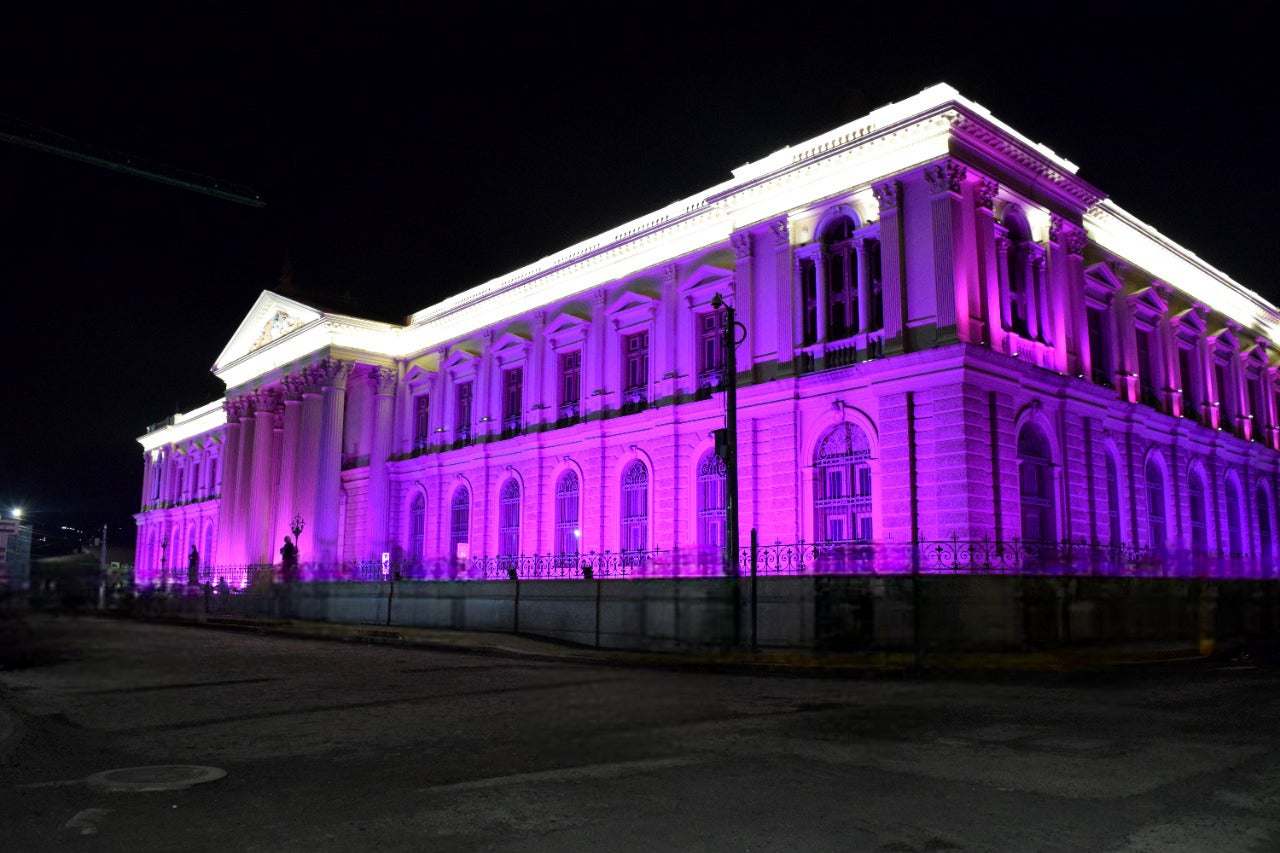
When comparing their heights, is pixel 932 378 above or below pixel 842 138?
below

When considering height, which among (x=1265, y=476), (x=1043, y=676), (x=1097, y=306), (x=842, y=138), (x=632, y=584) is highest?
(x=842, y=138)

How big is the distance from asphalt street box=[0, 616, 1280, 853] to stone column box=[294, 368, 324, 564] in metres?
31.2

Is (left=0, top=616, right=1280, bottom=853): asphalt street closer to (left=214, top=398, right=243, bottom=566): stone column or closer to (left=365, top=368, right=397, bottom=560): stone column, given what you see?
(left=365, top=368, right=397, bottom=560): stone column

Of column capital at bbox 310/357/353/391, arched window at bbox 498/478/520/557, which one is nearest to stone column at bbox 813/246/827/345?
arched window at bbox 498/478/520/557

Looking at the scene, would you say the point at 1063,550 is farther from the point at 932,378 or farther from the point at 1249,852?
the point at 1249,852

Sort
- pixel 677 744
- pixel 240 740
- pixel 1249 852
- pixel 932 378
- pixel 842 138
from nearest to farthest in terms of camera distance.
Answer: pixel 1249 852
pixel 677 744
pixel 240 740
pixel 932 378
pixel 842 138

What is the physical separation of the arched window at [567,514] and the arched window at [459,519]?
5.56m

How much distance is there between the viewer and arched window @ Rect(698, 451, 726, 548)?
28406 millimetres

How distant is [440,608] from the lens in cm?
2698

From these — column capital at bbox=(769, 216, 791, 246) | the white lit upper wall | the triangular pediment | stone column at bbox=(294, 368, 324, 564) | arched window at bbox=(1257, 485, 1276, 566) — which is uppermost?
the triangular pediment

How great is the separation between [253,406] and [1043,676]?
43.5m

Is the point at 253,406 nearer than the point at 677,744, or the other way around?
the point at 677,744

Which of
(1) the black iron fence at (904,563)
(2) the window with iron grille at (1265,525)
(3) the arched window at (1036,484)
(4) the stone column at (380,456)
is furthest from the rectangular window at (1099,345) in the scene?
(4) the stone column at (380,456)

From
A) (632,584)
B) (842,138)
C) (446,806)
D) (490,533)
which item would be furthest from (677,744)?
(490,533)
